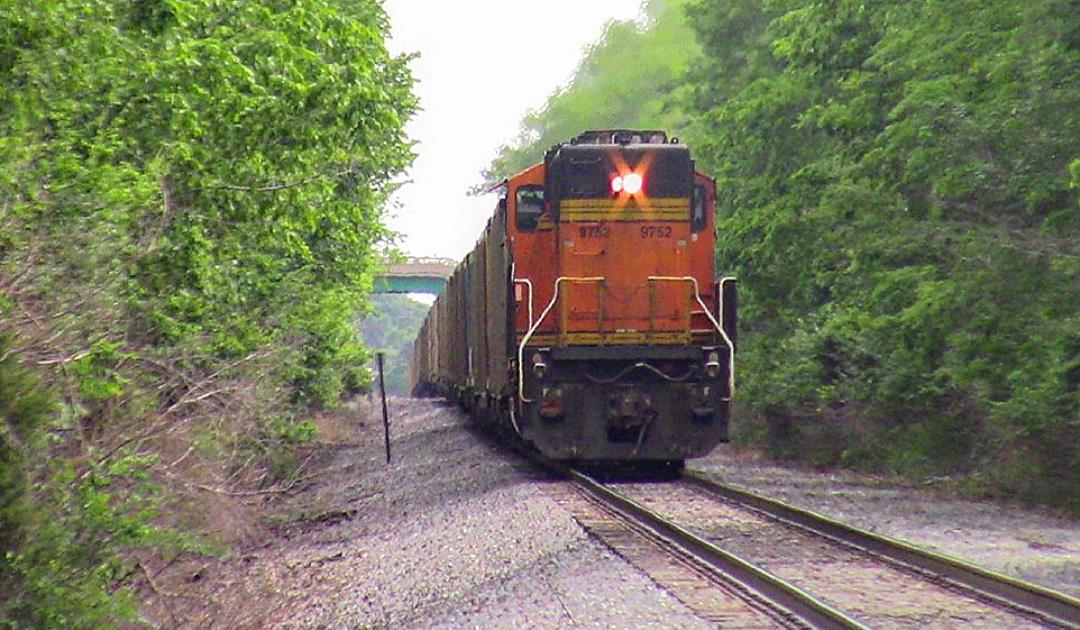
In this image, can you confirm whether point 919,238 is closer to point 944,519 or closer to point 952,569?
point 944,519

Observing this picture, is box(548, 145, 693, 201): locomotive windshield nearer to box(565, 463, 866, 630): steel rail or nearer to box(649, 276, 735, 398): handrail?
box(649, 276, 735, 398): handrail

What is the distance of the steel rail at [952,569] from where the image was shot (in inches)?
317

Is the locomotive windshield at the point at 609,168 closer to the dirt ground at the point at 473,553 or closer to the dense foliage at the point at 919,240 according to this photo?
the dense foliage at the point at 919,240

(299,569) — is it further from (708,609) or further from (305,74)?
(708,609)

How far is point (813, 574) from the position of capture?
31.5 ft

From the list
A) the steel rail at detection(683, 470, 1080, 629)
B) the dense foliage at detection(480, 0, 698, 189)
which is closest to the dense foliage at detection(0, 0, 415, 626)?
the steel rail at detection(683, 470, 1080, 629)

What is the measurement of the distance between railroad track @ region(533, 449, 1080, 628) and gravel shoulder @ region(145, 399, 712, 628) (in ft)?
1.26

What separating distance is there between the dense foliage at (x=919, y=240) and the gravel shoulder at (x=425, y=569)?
4.93 m

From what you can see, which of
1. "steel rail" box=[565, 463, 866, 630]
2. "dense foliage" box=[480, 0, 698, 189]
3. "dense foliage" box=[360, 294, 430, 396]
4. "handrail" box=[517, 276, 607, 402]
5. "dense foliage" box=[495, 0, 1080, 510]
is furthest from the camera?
"dense foliage" box=[360, 294, 430, 396]

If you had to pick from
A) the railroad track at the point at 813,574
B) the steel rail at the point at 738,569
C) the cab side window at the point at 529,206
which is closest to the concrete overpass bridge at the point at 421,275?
the cab side window at the point at 529,206

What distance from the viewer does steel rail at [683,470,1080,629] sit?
8055mm

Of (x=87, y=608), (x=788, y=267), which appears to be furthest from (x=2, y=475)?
(x=788, y=267)

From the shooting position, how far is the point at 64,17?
29.6 ft

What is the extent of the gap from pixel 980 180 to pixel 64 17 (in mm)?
10253
